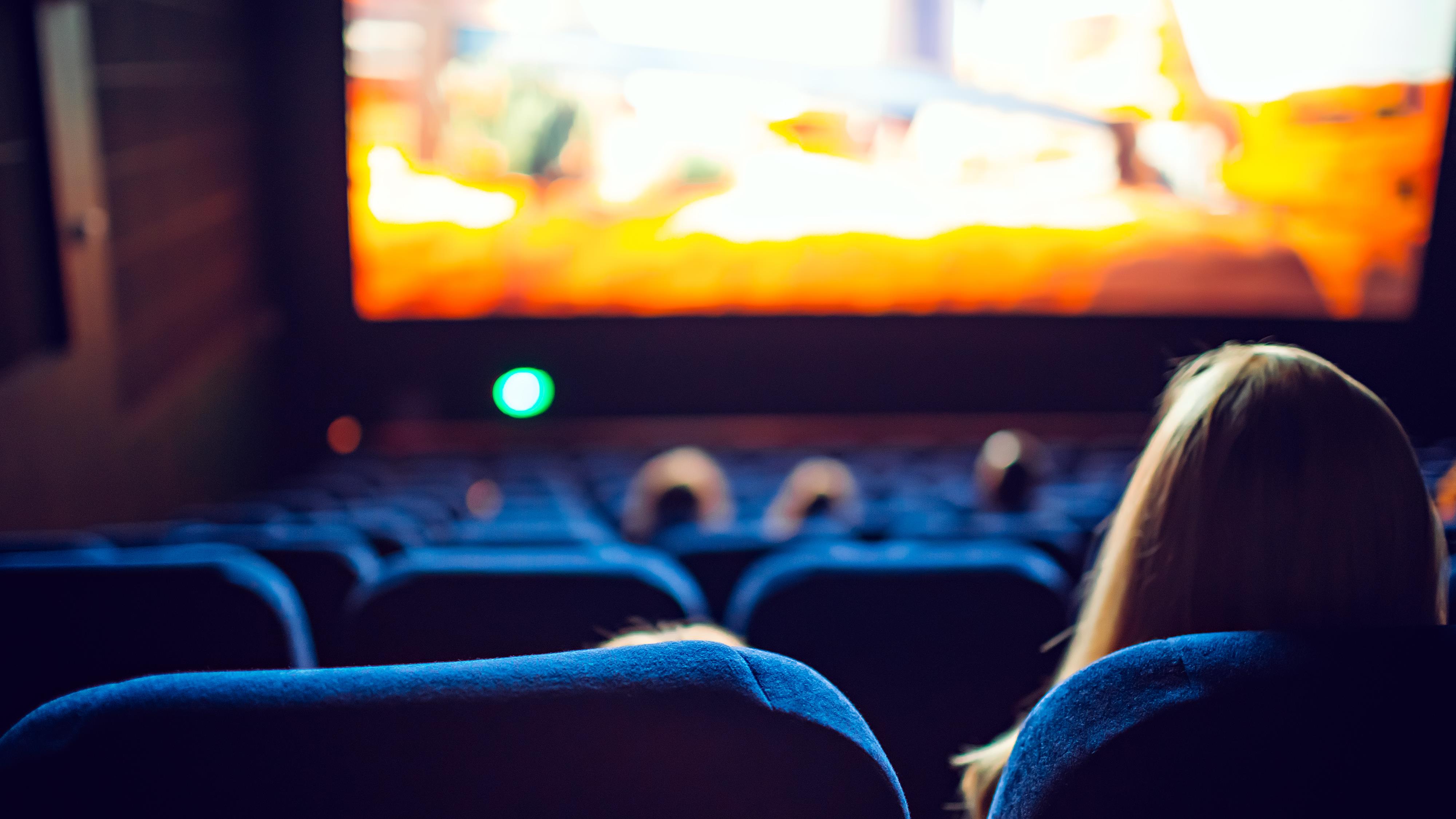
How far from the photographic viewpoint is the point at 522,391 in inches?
255

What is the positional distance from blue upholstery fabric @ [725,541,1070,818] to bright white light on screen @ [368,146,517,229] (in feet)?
16.3

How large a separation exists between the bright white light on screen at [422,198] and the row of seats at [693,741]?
5712 millimetres

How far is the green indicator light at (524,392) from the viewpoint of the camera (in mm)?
6453

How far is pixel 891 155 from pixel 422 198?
111 inches

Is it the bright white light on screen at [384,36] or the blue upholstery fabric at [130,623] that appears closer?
the blue upholstery fabric at [130,623]

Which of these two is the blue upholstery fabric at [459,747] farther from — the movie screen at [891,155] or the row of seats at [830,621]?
the movie screen at [891,155]

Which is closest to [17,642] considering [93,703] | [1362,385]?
[93,703]

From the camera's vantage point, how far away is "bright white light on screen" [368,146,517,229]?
231 inches

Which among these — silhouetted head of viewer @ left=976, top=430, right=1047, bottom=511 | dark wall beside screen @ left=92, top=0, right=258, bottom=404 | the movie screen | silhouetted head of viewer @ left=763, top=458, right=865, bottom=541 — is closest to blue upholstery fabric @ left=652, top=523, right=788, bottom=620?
silhouetted head of viewer @ left=763, top=458, right=865, bottom=541

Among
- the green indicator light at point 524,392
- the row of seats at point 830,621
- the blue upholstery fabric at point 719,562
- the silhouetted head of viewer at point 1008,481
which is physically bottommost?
the green indicator light at point 524,392

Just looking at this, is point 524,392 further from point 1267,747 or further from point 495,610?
point 1267,747

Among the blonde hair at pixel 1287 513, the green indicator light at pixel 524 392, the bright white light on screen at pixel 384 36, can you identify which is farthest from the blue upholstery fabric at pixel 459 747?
the green indicator light at pixel 524 392

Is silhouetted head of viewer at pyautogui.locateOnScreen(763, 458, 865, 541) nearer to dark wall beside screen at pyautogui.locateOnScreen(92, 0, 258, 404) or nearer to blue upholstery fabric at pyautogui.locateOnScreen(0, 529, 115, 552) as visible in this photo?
blue upholstery fabric at pyautogui.locateOnScreen(0, 529, 115, 552)

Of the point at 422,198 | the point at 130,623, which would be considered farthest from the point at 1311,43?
the point at 130,623
